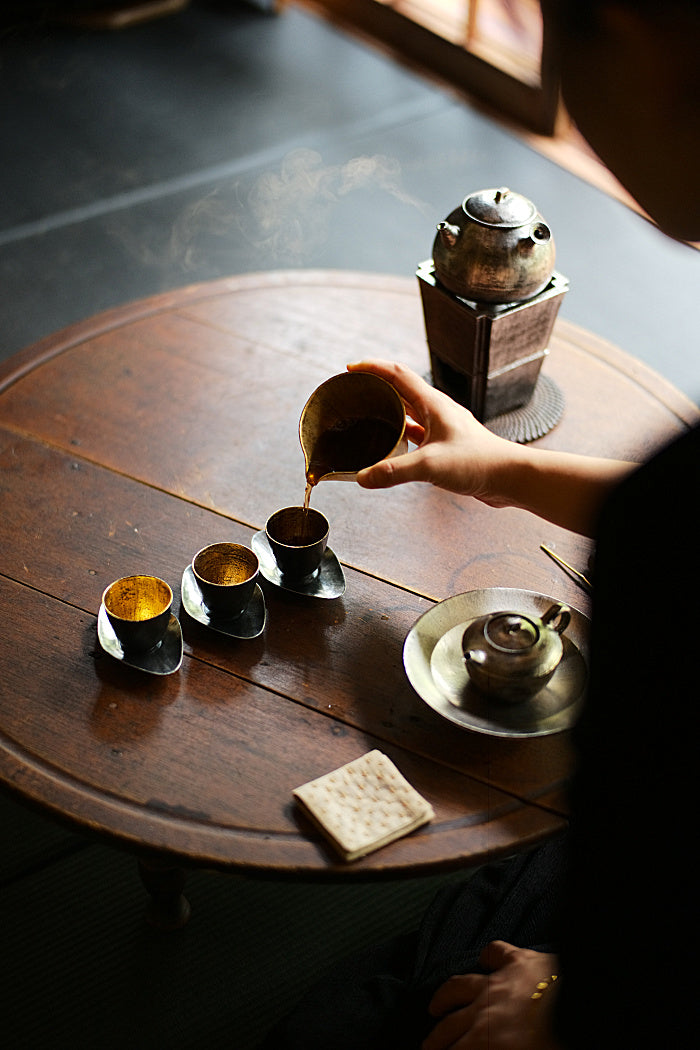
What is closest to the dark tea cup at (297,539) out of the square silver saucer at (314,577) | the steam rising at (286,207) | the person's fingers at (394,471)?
the square silver saucer at (314,577)

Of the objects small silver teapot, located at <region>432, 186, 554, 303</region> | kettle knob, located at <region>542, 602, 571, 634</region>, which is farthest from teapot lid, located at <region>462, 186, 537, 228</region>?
kettle knob, located at <region>542, 602, 571, 634</region>

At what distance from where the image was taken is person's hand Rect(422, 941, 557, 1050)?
3.76 feet

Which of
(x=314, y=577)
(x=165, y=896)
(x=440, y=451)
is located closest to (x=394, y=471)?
(x=440, y=451)

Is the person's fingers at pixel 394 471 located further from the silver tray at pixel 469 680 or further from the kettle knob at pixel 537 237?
the kettle knob at pixel 537 237

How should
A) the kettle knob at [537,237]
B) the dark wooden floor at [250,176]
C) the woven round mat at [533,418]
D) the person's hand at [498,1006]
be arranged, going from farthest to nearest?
1. the dark wooden floor at [250,176]
2. the woven round mat at [533,418]
3. the kettle knob at [537,237]
4. the person's hand at [498,1006]

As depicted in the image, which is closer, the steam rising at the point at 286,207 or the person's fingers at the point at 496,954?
the person's fingers at the point at 496,954

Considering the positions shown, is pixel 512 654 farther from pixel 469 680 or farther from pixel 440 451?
pixel 440 451

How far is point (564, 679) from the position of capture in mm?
1335

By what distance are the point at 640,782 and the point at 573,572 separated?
1.85ft

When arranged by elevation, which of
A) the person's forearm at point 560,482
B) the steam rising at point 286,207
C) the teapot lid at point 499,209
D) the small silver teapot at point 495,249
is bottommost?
the steam rising at point 286,207

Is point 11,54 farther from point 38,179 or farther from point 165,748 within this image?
point 165,748

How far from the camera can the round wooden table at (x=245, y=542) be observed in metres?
1.21

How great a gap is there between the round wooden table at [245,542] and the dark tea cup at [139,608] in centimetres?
5

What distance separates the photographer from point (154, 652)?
4.48 ft
